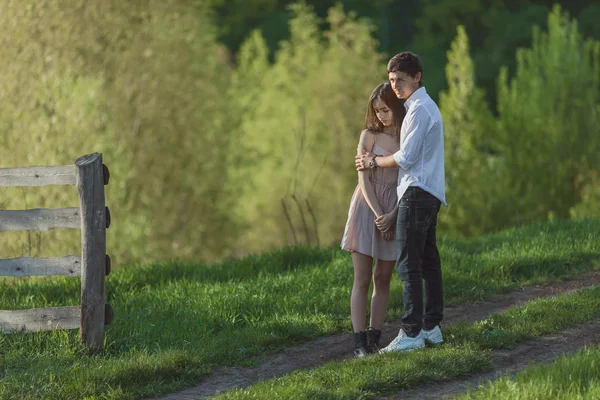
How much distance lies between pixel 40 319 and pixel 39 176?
1151 millimetres

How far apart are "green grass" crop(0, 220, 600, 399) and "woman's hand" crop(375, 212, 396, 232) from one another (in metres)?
1.43

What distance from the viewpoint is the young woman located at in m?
6.54

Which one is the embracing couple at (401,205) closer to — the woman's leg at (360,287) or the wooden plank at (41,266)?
the woman's leg at (360,287)

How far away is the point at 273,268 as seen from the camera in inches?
400

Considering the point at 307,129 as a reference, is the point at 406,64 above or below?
above

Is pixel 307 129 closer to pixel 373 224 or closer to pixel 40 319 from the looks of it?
pixel 40 319

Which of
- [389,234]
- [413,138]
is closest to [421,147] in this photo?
[413,138]

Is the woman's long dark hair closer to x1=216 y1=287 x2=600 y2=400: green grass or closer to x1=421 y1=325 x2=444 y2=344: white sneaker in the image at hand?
x1=421 y1=325 x2=444 y2=344: white sneaker

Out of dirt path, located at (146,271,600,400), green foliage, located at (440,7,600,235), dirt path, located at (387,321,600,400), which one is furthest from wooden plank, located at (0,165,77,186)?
green foliage, located at (440,7,600,235)

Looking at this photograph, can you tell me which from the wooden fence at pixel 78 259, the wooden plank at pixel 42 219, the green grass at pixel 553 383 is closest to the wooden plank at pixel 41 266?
the wooden fence at pixel 78 259

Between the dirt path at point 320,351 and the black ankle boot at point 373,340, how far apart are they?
28cm

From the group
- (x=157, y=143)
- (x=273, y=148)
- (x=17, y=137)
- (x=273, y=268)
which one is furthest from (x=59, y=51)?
(x=273, y=148)

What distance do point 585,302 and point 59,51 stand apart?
13.1 metres

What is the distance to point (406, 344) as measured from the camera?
652cm
